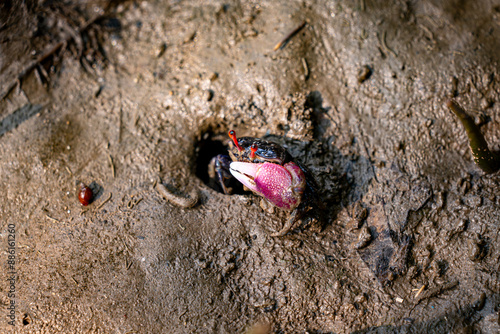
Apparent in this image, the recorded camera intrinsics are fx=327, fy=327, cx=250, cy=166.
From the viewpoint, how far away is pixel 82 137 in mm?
3289

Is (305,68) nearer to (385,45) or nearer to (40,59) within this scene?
(385,45)

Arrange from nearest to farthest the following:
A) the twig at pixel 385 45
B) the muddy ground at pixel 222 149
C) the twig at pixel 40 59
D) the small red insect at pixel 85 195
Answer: the muddy ground at pixel 222 149 < the small red insect at pixel 85 195 < the twig at pixel 385 45 < the twig at pixel 40 59

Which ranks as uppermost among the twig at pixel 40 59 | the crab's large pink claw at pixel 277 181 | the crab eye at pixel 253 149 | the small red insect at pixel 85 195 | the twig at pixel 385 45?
the twig at pixel 385 45

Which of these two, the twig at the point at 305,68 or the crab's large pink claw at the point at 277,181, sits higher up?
the twig at the point at 305,68

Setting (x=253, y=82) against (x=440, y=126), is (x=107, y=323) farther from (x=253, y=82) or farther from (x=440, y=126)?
(x=440, y=126)

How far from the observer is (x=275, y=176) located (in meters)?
2.46

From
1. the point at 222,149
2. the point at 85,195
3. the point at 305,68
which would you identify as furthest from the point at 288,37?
the point at 85,195

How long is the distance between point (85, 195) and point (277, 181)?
1.75m

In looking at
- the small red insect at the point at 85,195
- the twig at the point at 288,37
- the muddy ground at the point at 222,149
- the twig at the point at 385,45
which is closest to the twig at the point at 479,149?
the muddy ground at the point at 222,149

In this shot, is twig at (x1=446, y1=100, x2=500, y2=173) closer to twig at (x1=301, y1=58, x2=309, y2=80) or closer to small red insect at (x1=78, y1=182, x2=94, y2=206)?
twig at (x1=301, y1=58, x2=309, y2=80)

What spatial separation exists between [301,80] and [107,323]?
2707 millimetres

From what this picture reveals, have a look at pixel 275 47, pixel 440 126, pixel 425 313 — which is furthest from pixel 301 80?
pixel 425 313

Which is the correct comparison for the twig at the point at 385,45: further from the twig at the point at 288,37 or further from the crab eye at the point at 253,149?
the crab eye at the point at 253,149

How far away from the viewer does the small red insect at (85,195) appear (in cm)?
292
